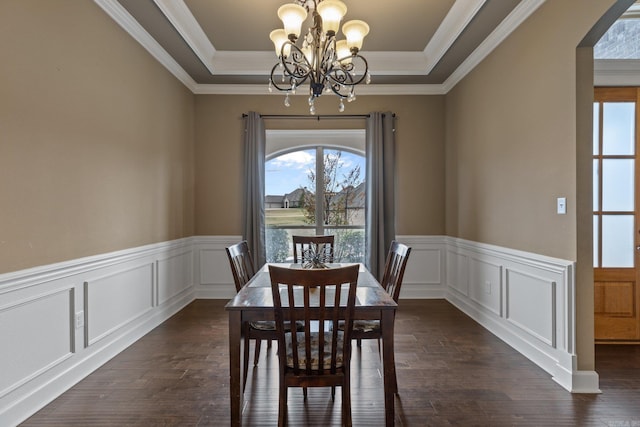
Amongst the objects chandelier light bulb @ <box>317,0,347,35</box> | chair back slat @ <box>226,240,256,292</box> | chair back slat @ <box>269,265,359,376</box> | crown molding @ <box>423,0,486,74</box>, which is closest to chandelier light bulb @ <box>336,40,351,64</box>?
chandelier light bulb @ <box>317,0,347,35</box>

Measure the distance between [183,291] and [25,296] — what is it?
246 cm

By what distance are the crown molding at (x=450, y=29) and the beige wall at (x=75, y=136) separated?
296 cm

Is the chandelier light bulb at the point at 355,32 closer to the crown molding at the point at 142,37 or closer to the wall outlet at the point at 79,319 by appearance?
the crown molding at the point at 142,37

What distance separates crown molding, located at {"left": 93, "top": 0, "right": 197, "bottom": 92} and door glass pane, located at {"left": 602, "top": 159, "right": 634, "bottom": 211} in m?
4.25

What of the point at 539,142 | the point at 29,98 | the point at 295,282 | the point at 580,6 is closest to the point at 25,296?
the point at 29,98

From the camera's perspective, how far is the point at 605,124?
10.2 ft

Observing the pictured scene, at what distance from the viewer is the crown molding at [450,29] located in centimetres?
315

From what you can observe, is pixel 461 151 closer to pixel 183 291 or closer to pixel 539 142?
pixel 539 142

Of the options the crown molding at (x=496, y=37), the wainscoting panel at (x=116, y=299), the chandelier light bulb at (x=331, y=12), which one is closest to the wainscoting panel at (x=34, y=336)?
the wainscoting panel at (x=116, y=299)

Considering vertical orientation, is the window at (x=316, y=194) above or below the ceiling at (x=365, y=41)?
below

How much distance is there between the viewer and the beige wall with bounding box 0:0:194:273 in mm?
2041

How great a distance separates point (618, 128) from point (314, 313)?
3121 mm

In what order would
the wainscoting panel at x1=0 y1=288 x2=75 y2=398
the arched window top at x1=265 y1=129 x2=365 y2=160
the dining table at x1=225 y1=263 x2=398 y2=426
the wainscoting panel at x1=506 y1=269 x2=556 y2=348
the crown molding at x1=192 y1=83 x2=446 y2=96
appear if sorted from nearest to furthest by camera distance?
the dining table at x1=225 y1=263 x2=398 y2=426, the wainscoting panel at x1=0 y1=288 x2=75 y2=398, the wainscoting panel at x1=506 y1=269 x2=556 y2=348, the crown molding at x1=192 y1=83 x2=446 y2=96, the arched window top at x1=265 y1=129 x2=365 y2=160

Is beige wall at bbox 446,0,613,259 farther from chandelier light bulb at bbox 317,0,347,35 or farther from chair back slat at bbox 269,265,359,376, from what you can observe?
chair back slat at bbox 269,265,359,376
